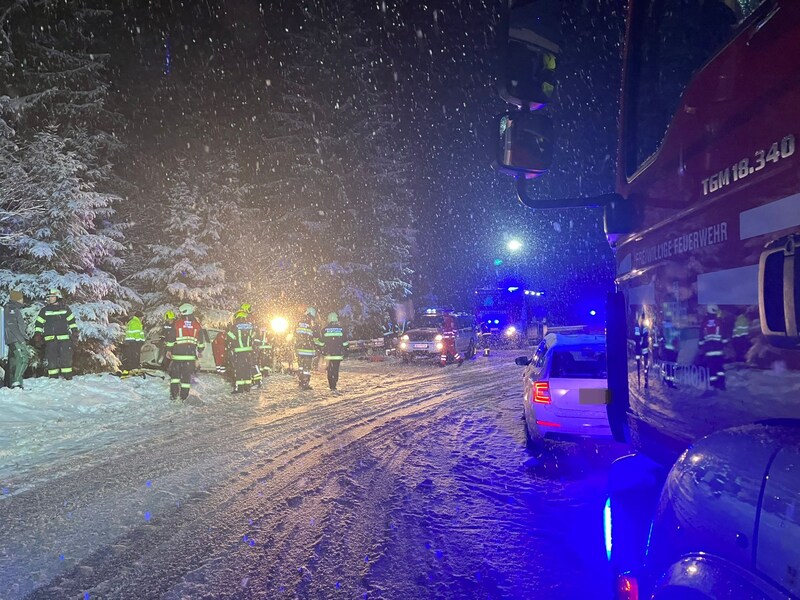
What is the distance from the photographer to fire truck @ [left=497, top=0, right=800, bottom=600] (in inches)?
62.4

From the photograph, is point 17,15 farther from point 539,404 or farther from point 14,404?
point 539,404

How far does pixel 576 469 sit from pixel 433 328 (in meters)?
15.3

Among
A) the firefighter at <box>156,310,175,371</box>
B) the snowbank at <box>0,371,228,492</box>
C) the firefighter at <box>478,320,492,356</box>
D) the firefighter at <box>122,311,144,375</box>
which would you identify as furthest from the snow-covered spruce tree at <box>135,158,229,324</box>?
the firefighter at <box>478,320,492,356</box>

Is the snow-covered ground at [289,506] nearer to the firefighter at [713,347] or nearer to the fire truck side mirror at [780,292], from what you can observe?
the firefighter at [713,347]

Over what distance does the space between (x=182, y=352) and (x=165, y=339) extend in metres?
1.77

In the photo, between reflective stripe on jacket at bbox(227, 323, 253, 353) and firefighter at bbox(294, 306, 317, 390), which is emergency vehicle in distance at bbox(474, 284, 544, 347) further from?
reflective stripe on jacket at bbox(227, 323, 253, 353)

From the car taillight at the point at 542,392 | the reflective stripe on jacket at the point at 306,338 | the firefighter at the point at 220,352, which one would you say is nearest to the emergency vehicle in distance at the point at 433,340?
the reflective stripe on jacket at the point at 306,338

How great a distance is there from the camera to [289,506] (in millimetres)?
5547

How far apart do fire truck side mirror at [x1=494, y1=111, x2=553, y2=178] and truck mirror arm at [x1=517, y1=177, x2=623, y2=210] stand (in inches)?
8.0

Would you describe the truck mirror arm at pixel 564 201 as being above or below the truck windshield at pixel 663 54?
below

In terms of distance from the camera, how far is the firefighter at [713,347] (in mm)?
2246

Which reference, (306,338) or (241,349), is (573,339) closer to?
(241,349)

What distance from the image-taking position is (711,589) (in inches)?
60.3

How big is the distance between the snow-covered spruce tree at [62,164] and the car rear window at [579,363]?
1234 centimetres
